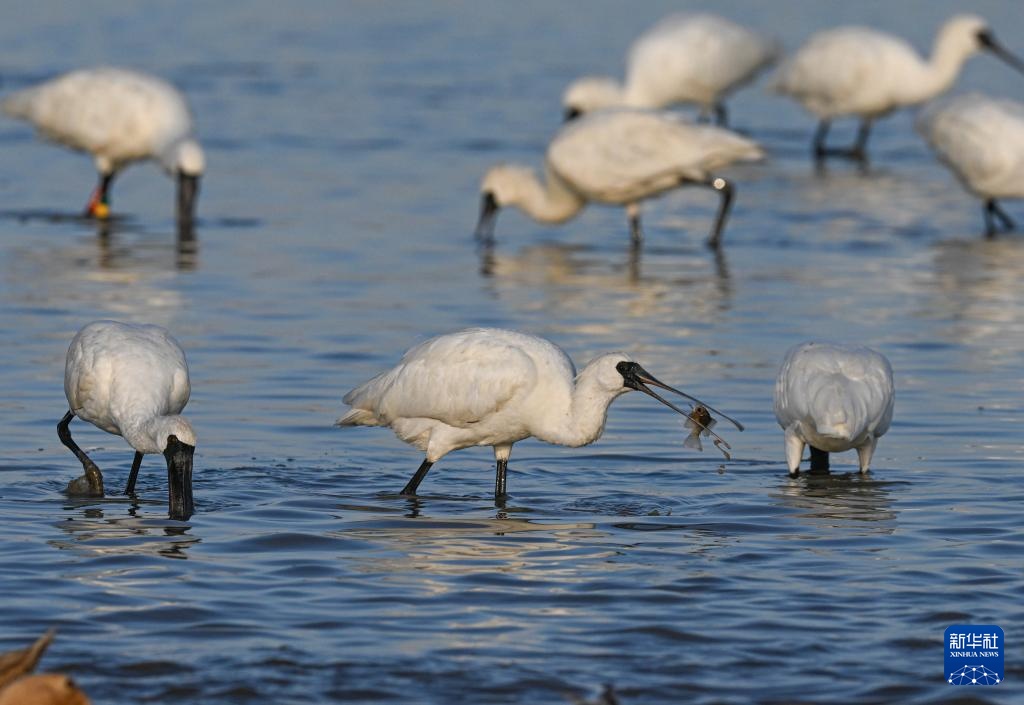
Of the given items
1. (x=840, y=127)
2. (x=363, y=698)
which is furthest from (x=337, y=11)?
(x=363, y=698)

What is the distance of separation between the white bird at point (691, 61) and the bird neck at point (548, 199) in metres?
5.81

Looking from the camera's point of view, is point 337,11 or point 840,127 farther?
point 337,11

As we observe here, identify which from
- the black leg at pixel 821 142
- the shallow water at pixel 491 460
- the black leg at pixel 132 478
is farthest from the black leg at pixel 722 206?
the black leg at pixel 132 478

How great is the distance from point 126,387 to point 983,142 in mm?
10905

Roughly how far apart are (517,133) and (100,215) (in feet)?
23.2

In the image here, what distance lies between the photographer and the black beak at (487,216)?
18.4 m

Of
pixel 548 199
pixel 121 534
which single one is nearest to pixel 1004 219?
pixel 548 199

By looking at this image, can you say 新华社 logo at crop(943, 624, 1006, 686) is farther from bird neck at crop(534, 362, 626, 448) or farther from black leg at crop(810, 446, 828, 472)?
black leg at crop(810, 446, 828, 472)

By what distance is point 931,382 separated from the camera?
12180mm

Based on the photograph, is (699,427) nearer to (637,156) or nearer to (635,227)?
(637,156)

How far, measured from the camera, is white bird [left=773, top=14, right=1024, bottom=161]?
79.1 ft

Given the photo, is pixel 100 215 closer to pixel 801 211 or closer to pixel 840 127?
pixel 801 211

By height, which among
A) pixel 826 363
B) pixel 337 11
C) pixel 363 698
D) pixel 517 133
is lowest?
pixel 363 698

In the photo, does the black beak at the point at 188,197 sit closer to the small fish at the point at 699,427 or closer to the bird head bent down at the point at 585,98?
the bird head bent down at the point at 585,98
